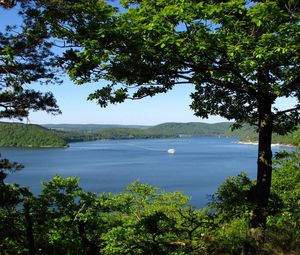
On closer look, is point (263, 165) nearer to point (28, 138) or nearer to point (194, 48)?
point (194, 48)

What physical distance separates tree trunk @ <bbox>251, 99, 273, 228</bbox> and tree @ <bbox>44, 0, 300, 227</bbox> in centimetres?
2

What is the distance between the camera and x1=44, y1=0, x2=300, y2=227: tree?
4.74 meters

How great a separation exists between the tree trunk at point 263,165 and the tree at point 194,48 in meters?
0.02

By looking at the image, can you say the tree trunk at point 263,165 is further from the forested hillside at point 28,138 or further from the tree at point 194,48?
the forested hillside at point 28,138

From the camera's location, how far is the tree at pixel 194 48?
474 cm

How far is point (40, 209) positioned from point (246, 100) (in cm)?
777

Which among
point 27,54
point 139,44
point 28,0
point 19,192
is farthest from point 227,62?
point 19,192

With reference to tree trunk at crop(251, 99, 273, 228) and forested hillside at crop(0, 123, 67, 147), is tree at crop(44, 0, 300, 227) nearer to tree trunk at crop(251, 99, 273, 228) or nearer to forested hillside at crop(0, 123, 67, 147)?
tree trunk at crop(251, 99, 273, 228)

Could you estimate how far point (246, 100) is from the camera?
7.41 metres

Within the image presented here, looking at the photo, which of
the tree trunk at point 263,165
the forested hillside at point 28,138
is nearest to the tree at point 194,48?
the tree trunk at point 263,165

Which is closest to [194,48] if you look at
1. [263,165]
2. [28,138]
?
[263,165]

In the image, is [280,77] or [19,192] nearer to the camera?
[280,77]

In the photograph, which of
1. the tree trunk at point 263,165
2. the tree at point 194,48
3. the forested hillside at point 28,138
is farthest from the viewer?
the forested hillside at point 28,138

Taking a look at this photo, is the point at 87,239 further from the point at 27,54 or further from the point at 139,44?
the point at 139,44
